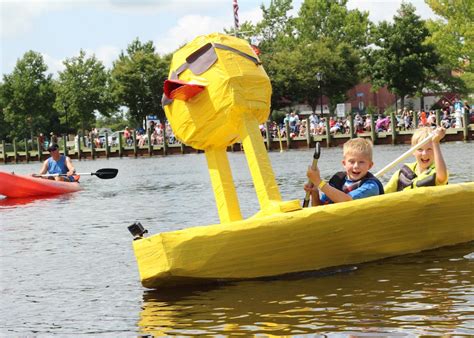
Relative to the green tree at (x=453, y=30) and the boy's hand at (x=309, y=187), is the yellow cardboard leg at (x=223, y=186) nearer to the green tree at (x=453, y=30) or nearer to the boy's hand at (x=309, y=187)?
the boy's hand at (x=309, y=187)

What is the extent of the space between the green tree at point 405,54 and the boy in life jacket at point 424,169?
52.0 meters

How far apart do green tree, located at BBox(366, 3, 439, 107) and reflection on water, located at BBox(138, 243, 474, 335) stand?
2113 inches

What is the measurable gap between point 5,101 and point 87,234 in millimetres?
66223

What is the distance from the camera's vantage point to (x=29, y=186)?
23.0 metres

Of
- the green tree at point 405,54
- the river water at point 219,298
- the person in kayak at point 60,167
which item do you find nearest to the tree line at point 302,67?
the green tree at point 405,54

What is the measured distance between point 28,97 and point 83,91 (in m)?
7.10

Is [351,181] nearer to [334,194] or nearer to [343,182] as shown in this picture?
[343,182]

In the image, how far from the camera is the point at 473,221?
10469 mm

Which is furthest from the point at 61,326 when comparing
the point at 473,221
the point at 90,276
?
the point at 473,221

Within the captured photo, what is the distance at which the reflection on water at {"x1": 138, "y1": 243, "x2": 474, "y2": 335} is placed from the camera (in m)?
6.94

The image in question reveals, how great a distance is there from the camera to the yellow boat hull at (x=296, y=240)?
824cm

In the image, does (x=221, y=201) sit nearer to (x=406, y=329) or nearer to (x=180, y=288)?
(x=180, y=288)

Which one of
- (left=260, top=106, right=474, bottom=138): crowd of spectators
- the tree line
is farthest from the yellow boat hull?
the tree line

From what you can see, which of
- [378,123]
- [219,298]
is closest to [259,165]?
[219,298]
